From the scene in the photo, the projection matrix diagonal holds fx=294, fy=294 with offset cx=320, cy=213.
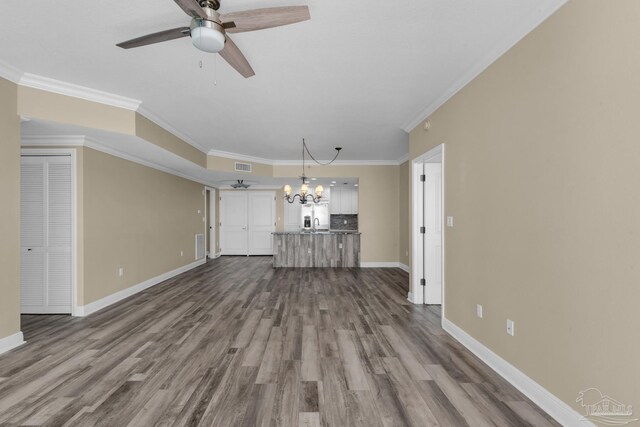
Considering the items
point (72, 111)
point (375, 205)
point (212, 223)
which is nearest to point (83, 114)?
point (72, 111)

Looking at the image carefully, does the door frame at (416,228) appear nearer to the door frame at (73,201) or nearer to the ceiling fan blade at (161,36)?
the ceiling fan blade at (161,36)

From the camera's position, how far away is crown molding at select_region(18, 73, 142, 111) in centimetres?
306

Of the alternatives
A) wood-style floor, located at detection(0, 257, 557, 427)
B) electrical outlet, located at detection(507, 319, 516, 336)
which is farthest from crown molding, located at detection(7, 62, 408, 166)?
electrical outlet, located at detection(507, 319, 516, 336)

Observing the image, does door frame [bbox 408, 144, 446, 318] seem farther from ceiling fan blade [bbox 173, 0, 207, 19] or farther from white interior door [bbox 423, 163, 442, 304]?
ceiling fan blade [bbox 173, 0, 207, 19]

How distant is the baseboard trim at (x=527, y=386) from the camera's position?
1794 mm

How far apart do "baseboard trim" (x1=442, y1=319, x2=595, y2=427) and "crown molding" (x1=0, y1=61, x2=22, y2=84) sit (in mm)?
5179

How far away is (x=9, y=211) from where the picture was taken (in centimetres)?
295

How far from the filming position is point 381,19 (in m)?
2.14

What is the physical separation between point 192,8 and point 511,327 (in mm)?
3115

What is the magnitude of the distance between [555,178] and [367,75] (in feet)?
6.26

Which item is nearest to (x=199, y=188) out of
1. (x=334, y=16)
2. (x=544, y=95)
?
(x=334, y=16)

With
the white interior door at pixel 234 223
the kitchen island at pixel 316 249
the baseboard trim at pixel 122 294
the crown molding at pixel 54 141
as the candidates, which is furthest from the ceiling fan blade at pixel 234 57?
the white interior door at pixel 234 223

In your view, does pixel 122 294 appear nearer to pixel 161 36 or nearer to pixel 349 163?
pixel 161 36

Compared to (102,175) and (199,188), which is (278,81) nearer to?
(102,175)
